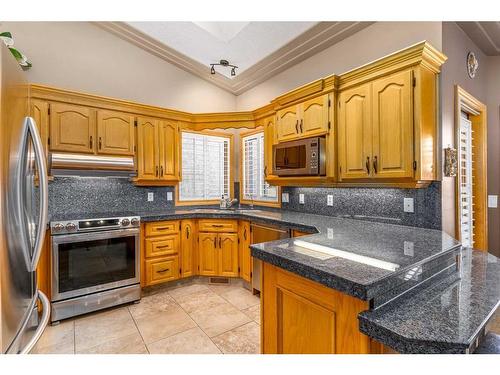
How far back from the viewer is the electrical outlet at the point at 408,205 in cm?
229

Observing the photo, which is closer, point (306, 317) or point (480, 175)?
point (306, 317)

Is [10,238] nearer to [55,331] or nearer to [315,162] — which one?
[55,331]

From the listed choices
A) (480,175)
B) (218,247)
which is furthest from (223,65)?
(480,175)

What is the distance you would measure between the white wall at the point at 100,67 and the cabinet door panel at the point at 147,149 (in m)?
0.51

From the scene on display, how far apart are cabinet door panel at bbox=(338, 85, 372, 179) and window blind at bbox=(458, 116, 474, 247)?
86cm

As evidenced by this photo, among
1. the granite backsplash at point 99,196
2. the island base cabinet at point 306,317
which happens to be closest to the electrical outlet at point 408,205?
the island base cabinet at point 306,317

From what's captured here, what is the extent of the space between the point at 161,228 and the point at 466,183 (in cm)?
323

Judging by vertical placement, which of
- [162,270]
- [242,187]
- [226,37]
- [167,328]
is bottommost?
[167,328]

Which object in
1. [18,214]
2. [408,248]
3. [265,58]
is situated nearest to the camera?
[18,214]

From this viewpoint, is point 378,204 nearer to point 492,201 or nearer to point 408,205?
point 408,205

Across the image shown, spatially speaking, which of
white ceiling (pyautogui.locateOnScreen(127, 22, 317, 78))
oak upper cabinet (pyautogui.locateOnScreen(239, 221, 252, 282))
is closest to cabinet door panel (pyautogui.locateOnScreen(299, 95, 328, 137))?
white ceiling (pyautogui.locateOnScreen(127, 22, 317, 78))

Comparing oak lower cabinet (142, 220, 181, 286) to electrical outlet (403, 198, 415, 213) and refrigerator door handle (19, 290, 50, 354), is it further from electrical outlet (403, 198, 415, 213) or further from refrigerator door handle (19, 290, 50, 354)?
electrical outlet (403, 198, 415, 213)

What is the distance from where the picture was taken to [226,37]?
11.0 ft

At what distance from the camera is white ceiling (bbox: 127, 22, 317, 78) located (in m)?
3.05
